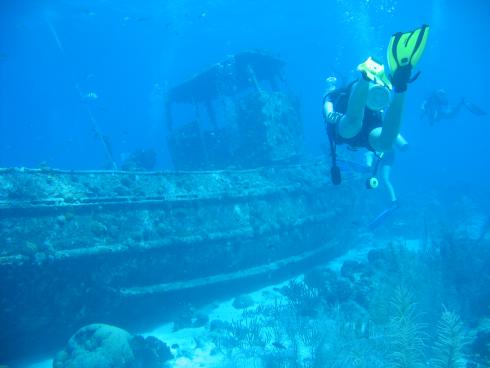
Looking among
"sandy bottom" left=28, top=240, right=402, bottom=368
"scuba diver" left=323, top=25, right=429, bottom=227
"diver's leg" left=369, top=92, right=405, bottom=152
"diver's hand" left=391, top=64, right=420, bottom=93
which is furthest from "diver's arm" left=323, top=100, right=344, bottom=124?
"sandy bottom" left=28, top=240, right=402, bottom=368

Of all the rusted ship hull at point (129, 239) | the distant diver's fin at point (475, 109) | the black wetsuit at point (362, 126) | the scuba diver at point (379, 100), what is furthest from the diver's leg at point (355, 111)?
the distant diver's fin at point (475, 109)

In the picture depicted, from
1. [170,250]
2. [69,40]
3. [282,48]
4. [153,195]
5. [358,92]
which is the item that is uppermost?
[358,92]

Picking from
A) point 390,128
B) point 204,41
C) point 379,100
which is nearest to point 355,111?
point 379,100

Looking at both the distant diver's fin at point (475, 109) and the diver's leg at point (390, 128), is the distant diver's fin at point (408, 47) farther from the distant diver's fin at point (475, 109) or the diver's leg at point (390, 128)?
the distant diver's fin at point (475, 109)

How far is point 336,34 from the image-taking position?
254 ft

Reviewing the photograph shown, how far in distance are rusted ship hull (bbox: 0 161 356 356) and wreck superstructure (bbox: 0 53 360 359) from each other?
0.02 metres

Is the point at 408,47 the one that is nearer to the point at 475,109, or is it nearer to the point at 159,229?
the point at 159,229

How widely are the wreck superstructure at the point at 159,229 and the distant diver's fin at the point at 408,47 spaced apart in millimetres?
5780

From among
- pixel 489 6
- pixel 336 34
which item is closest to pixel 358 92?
pixel 489 6

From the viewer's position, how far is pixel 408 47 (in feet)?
12.5

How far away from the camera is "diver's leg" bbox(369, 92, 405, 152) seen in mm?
3930

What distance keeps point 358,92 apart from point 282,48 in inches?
3240

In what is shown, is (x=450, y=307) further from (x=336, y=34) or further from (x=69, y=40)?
(x=336, y=34)

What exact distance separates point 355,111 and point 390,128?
0.46 m
